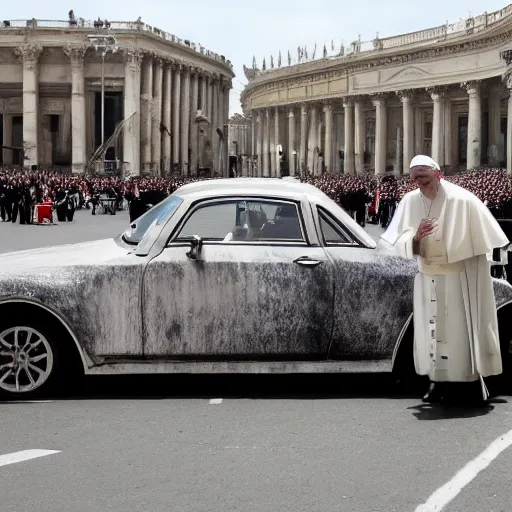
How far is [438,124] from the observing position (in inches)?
3159

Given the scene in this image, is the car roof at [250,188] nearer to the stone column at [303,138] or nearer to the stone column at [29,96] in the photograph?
the stone column at [29,96]

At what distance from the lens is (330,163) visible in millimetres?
103812

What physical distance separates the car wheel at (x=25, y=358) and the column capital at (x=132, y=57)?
8016 cm

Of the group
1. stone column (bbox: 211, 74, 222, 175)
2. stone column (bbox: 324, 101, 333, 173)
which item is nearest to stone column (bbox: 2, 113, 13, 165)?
stone column (bbox: 211, 74, 222, 175)

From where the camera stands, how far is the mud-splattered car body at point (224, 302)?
795 centimetres

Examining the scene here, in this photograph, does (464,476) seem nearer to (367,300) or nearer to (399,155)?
(367,300)

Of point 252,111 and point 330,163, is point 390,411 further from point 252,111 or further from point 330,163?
point 252,111

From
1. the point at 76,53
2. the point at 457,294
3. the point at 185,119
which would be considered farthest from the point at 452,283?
the point at 185,119

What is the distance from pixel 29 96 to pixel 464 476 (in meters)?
81.2

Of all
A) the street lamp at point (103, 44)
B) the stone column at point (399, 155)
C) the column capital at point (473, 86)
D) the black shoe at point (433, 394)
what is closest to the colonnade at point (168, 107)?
the street lamp at point (103, 44)

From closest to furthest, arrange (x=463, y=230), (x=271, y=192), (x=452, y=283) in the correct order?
(x=463, y=230) < (x=452, y=283) < (x=271, y=192)

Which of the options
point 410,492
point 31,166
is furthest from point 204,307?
point 31,166

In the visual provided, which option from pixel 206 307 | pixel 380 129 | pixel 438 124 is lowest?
pixel 206 307

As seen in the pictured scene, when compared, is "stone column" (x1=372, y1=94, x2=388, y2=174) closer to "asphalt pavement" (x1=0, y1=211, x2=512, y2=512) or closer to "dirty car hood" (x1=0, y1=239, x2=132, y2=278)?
"asphalt pavement" (x1=0, y1=211, x2=512, y2=512)
